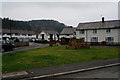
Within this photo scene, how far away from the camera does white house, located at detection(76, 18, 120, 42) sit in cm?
3908

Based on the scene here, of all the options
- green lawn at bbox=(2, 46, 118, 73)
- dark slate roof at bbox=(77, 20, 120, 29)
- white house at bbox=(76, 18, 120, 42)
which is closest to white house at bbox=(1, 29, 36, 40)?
dark slate roof at bbox=(77, 20, 120, 29)

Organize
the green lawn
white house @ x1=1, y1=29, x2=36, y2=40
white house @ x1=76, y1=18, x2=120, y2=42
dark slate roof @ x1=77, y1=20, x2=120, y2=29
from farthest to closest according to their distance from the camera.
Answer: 1. white house @ x1=1, y1=29, x2=36, y2=40
2. dark slate roof @ x1=77, y1=20, x2=120, y2=29
3. white house @ x1=76, y1=18, x2=120, y2=42
4. the green lawn

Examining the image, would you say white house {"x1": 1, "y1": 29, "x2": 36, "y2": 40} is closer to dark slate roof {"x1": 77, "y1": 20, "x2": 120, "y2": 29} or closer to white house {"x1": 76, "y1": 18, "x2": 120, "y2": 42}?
dark slate roof {"x1": 77, "y1": 20, "x2": 120, "y2": 29}

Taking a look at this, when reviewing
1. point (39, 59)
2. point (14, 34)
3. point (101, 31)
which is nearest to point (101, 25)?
point (101, 31)

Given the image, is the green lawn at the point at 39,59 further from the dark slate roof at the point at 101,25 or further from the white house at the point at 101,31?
the dark slate roof at the point at 101,25

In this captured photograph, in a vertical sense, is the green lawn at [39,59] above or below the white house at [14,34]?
below

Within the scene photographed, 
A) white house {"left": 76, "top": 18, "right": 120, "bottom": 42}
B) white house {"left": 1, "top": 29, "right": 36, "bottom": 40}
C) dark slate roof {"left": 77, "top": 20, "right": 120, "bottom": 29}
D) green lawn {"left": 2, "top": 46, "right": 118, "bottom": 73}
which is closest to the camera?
green lawn {"left": 2, "top": 46, "right": 118, "bottom": 73}

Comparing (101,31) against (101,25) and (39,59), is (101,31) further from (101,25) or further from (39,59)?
(39,59)

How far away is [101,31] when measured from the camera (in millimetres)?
41844

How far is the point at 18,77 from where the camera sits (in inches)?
262

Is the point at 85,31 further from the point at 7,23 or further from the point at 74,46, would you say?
the point at 7,23

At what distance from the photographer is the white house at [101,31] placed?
128 feet

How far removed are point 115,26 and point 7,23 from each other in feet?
271

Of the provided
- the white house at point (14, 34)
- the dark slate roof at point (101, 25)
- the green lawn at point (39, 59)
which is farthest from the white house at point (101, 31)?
the white house at point (14, 34)
